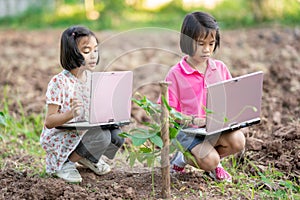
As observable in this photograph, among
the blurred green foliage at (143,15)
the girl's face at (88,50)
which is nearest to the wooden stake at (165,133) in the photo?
the girl's face at (88,50)

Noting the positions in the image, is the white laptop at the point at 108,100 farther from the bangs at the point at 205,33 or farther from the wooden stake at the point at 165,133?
the bangs at the point at 205,33

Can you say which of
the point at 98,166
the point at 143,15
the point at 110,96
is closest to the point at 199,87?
the point at 110,96

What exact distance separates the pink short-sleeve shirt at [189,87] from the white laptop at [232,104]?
0.15 metres

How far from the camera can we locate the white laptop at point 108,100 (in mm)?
2586

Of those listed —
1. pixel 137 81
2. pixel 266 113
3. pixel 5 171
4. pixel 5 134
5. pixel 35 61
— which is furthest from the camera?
pixel 35 61

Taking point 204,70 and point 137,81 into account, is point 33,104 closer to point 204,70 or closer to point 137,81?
point 137,81

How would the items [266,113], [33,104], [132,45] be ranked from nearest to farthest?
[266,113] < [33,104] < [132,45]

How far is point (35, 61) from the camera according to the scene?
643 centimetres

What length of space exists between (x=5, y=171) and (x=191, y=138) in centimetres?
111

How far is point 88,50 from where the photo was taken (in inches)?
111

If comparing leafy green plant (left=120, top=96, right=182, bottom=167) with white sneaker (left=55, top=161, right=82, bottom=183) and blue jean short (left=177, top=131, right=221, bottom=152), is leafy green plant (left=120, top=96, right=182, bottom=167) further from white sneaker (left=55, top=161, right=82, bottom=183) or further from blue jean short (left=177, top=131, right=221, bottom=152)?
white sneaker (left=55, top=161, right=82, bottom=183)

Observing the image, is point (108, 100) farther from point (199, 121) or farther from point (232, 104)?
point (232, 104)

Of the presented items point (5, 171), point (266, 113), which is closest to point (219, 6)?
point (266, 113)

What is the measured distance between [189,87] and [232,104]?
1.03 feet
